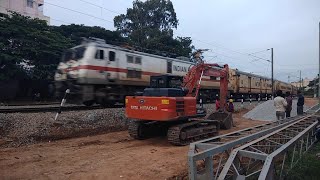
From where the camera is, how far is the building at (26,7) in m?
48.6

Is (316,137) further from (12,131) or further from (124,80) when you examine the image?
(124,80)

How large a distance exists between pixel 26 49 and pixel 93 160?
87.4 ft

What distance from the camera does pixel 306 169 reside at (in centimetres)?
775

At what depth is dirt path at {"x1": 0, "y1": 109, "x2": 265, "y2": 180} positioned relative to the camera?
7.43 metres


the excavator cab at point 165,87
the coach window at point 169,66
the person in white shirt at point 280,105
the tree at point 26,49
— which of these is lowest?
the person in white shirt at point 280,105

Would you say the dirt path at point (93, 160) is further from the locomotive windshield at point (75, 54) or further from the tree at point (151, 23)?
the tree at point (151, 23)

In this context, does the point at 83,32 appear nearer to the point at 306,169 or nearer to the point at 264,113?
the point at 264,113

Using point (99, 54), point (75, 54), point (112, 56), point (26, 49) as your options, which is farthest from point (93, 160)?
point (26, 49)

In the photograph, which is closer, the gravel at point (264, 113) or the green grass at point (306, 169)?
the green grass at point (306, 169)

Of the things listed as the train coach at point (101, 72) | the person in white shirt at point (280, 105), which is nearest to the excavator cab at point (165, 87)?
the person in white shirt at point (280, 105)

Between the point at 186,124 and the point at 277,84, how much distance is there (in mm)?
43682

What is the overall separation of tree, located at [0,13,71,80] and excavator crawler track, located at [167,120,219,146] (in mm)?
23510

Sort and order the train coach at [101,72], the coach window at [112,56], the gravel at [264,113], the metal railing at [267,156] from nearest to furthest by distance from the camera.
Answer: the metal railing at [267,156] < the train coach at [101,72] < the coach window at [112,56] < the gravel at [264,113]

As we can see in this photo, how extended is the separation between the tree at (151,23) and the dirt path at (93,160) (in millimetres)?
36994
